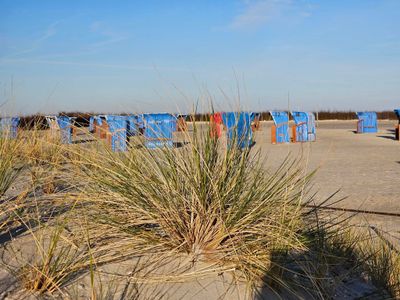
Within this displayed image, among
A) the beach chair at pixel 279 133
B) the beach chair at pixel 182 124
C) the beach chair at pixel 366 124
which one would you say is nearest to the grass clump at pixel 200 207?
the beach chair at pixel 182 124

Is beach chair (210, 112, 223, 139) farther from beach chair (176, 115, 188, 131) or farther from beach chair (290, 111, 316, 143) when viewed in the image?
beach chair (290, 111, 316, 143)

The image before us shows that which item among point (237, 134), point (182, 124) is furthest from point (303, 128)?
point (182, 124)

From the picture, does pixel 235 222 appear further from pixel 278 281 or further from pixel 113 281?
pixel 113 281

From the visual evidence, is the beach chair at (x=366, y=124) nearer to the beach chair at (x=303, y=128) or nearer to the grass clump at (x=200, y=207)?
the beach chair at (x=303, y=128)

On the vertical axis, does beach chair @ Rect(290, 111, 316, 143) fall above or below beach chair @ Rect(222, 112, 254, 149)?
below

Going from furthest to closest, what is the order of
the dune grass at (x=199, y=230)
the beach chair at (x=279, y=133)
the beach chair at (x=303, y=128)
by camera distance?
the beach chair at (x=303, y=128) < the beach chair at (x=279, y=133) < the dune grass at (x=199, y=230)

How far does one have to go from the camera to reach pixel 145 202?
382 cm

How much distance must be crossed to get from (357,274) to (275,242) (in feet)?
3.02

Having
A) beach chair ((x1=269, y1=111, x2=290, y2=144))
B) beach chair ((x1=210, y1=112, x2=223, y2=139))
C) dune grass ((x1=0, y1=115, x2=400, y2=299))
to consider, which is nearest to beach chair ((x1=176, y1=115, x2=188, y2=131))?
dune grass ((x1=0, y1=115, x2=400, y2=299))

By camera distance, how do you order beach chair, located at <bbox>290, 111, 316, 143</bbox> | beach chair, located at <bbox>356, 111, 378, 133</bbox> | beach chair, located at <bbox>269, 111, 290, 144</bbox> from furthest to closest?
beach chair, located at <bbox>356, 111, 378, 133</bbox>
beach chair, located at <bbox>290, 111, 316, 143</bbox>
beach chair, located at <bbox>269, 111, 290, 144</bbox>

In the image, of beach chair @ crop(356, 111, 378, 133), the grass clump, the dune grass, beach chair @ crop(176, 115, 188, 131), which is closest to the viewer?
the dune grass

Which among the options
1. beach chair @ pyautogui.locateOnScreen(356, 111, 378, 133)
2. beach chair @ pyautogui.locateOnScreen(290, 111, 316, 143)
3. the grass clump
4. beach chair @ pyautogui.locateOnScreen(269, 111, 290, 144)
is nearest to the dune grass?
the grass clump

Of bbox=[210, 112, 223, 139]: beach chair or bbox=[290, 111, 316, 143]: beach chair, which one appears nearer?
bbox=[210, 112, 223, 139]: beach chair

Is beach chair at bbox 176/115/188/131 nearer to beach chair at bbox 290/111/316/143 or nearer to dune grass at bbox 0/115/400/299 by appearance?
dune grass at bbox 0/115/400/299
